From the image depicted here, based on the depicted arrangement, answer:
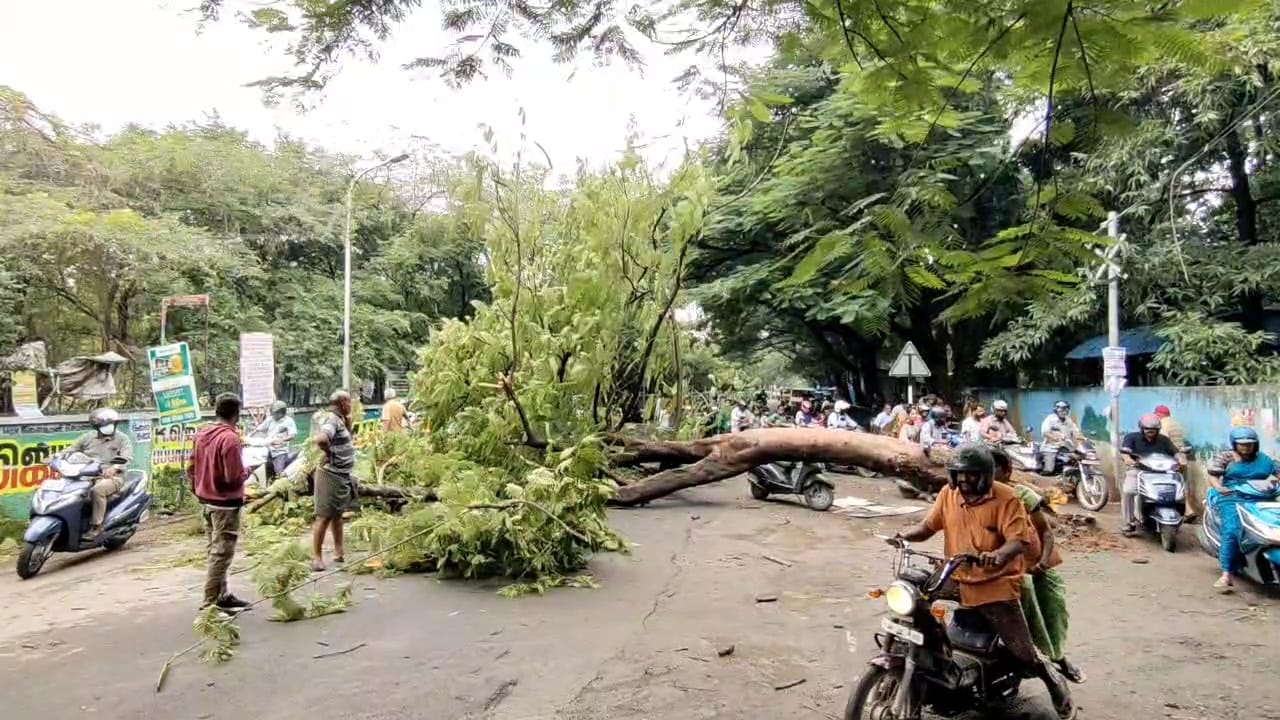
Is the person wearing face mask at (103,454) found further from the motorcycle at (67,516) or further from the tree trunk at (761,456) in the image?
the tree trunk at (761,456)

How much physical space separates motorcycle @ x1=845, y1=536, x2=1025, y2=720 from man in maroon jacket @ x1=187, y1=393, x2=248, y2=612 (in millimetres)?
4390

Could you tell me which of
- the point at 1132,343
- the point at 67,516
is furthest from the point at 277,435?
the point at 1132,343

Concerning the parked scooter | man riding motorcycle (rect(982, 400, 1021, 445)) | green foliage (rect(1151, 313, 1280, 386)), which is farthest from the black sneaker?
green foliage (rect(1151, 313, 1280, 386))

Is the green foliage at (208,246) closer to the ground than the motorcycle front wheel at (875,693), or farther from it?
farther from it

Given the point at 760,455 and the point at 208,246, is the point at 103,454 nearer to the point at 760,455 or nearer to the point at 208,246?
the point at 760,455

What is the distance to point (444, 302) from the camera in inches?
1143

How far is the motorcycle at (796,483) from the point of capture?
37.4 feet

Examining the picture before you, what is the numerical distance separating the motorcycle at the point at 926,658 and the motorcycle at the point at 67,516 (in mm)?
7223

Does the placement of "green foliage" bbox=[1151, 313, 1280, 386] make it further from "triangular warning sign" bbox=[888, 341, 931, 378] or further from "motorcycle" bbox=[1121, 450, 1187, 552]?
"motorcycle" bbox=[1121, 450, 1187, 552]

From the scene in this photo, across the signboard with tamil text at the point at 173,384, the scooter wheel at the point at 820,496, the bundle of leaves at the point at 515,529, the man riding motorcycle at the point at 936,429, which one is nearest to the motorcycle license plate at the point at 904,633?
the bundle of leaves at the point at 515,529

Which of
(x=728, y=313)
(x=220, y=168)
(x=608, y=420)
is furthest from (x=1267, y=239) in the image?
(x=220, y=168)

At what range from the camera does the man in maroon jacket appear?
561cm

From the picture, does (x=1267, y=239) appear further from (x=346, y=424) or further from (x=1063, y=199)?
(x=346, y=424)

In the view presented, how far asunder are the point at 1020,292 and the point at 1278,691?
2960 mm
